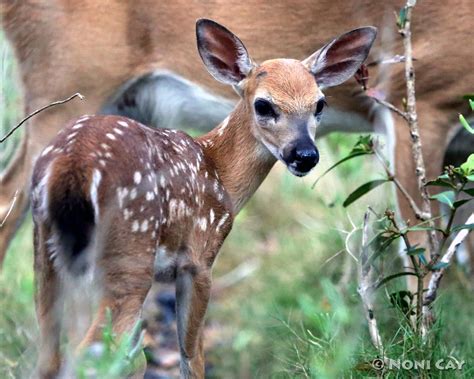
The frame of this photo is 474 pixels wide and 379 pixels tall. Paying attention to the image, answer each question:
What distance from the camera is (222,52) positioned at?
19.1 ft

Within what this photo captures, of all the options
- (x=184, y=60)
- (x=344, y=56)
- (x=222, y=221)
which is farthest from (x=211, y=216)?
(x=184, y=60)

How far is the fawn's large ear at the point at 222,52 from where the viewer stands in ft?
19.0

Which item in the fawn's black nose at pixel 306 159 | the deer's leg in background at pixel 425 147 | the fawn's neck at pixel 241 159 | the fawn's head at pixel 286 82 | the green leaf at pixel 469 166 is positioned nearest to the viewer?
the green leaf at pixel 469 166

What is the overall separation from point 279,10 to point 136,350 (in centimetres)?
336

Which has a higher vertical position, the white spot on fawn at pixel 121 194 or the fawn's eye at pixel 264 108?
the white spot on fawn at pixel 121 194

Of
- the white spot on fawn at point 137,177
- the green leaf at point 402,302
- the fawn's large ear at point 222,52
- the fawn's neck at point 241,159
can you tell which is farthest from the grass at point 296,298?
the fawn's large ear at point 222,52

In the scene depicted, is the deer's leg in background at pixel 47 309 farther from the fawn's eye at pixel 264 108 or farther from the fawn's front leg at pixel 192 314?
the fawn's eye at pixel 264 108

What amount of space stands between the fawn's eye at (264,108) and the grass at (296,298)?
57cm

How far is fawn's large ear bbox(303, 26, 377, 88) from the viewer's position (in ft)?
19.3

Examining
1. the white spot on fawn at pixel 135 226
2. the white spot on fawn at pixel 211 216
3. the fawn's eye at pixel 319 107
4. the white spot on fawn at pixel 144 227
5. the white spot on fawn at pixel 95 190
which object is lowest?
the white spot on fawn at pixel 211 216

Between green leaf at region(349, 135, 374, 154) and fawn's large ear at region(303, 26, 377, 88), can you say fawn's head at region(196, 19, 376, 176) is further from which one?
green leaf at region(349, 135, 374, 154)

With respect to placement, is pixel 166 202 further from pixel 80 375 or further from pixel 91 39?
pixel 91 39

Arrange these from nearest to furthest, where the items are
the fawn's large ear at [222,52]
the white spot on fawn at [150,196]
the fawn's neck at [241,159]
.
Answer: the white spot on fawn at [150,196]
the fawn's neck at [241,159]
the fawn's large ear at [222,52]

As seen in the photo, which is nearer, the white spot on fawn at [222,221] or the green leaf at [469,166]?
the green leaf at [469,166]
